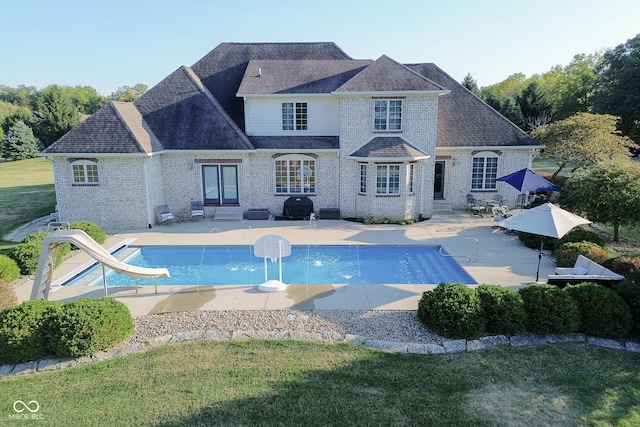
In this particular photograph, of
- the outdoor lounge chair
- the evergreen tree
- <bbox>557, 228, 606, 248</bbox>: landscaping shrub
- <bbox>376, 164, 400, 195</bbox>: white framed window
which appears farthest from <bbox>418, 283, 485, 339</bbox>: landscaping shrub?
the evergreen tree

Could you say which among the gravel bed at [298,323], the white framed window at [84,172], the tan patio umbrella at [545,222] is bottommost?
the gravel bed at [298,323]

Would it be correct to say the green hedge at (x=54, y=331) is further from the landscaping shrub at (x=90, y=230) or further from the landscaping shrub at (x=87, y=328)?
the landscaping shrub at (x=90, y=230)

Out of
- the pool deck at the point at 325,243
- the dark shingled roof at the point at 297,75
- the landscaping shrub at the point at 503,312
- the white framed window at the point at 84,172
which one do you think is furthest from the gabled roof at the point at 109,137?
the landscaping shrub at the point at 503,312

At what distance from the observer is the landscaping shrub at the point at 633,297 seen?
8922 mm

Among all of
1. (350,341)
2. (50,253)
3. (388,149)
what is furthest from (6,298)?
(388,149)

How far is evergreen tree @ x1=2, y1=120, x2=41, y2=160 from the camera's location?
4798 cm

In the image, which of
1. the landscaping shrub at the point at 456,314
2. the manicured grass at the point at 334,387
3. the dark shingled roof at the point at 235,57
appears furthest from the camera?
the dark shingled roof at the point at 235,57

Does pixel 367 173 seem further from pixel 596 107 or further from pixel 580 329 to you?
pixel 596 107

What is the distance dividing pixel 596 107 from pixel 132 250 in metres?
45.4

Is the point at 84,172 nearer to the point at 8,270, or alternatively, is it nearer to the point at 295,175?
the point at 8,270

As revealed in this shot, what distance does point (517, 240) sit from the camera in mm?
16953

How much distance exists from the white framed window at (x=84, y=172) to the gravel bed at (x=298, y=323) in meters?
11.5

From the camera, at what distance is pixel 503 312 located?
8875 millimetres

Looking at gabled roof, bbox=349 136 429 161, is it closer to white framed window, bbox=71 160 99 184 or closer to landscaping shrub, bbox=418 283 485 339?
landscaping shrub, bbox=418 283 485 339
